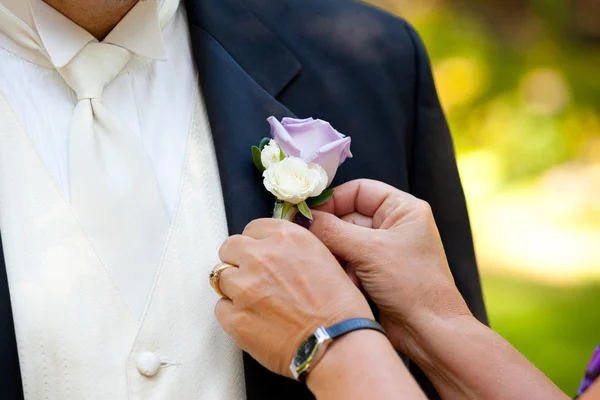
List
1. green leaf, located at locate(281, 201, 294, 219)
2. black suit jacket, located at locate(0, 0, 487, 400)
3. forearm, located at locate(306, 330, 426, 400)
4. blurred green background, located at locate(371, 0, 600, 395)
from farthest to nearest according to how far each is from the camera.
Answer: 1. blurred green background, located at locate(371, 0, 600, 395)
2. black suit jacket, located at locate(0, 0, 487, 400)
3. green leaf, located at locate(281, 201, 294, 219)
4. forearm, located at locate(306, 330, 426, 400)

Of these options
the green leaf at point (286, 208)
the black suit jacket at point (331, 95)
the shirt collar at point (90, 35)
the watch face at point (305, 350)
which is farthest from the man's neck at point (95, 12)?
the watch face at point (305, 350)

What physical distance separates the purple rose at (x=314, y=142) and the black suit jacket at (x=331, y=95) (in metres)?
0.14

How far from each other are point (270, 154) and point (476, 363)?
55cm

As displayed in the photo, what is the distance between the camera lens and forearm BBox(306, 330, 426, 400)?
4.77 ft

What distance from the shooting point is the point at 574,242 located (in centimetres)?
522

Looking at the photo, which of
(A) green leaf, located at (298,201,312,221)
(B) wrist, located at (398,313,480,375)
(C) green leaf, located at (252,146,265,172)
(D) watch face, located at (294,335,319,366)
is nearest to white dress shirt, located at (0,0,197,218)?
(C) green leaf, located at (252,146,265,172)

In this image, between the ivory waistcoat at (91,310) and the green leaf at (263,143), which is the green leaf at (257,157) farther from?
the ivory waistcoat at (91,310)

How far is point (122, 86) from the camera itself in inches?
70.6

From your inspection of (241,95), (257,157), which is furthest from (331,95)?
(257,157)

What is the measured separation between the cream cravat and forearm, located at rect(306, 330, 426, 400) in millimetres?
373

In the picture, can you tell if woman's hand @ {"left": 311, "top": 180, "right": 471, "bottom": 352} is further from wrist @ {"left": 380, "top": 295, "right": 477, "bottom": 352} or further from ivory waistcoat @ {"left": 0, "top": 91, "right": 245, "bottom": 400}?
ivory waistcoat @ {"left": 0, "top": 91, "right": 245, "bottom": 400}

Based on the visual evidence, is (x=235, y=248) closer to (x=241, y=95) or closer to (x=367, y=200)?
(x=367, y=200)

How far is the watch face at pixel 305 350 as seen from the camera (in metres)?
1.50

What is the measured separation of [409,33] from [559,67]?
3922 millimetres
